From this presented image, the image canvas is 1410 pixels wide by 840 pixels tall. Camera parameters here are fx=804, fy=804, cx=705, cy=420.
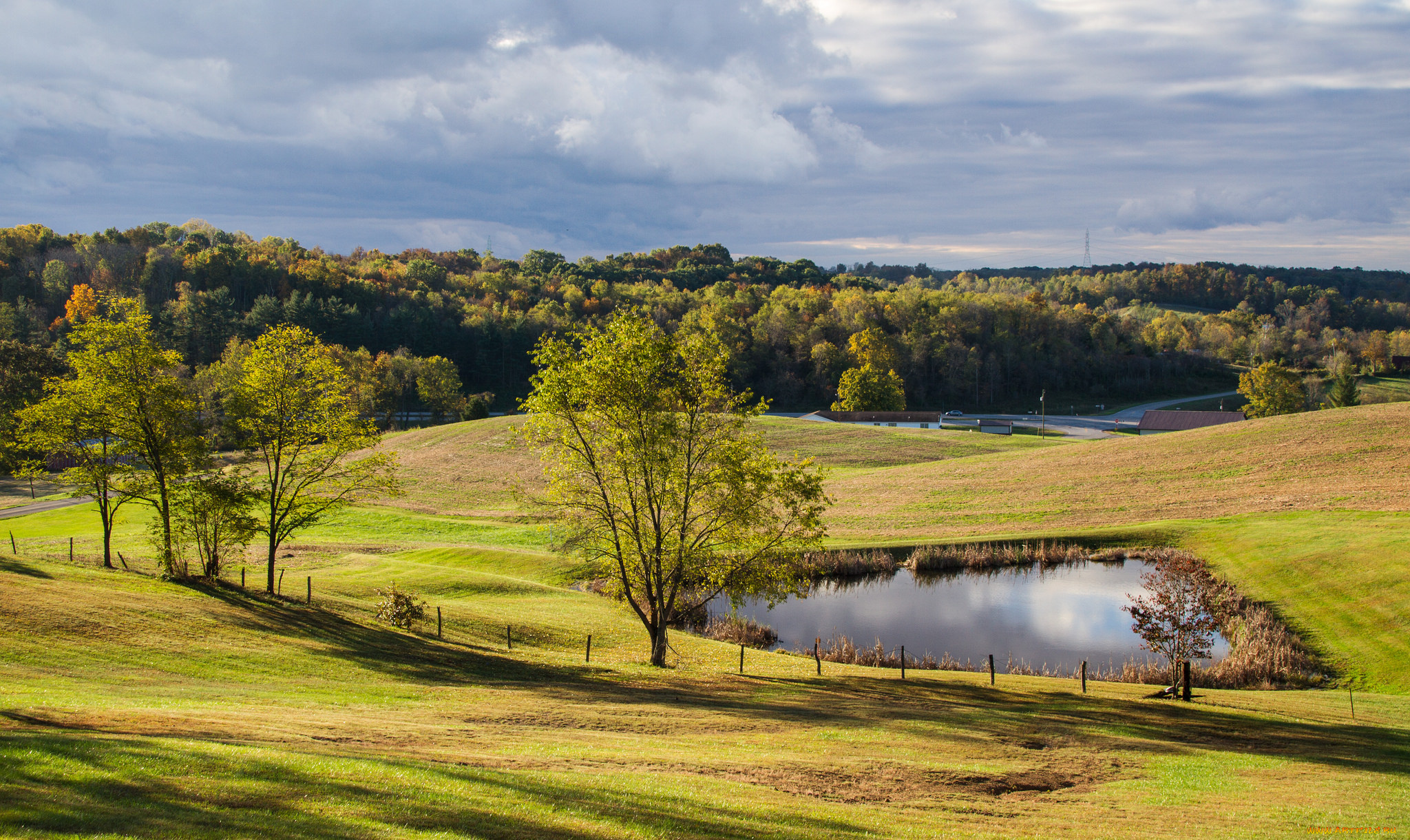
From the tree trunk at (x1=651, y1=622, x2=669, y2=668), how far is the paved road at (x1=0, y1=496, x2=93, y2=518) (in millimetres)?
55991

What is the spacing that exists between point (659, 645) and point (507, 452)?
198ft

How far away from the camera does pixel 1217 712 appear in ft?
68.5

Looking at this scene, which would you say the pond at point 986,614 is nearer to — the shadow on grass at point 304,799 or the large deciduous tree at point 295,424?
the large deciduous tree at point 295,424

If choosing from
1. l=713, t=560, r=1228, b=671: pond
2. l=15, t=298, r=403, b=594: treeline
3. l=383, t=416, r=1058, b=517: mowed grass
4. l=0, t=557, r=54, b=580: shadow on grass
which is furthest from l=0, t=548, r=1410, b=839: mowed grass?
l=383, t=416, r=1058, b=517: mowed grass

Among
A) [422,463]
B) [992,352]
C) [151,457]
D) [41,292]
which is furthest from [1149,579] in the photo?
[41,292]

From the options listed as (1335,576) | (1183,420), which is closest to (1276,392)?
(1183,420)

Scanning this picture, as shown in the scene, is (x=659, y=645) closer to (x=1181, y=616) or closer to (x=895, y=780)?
(x=895, y=780)

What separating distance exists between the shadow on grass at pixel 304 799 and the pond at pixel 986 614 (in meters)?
24.2

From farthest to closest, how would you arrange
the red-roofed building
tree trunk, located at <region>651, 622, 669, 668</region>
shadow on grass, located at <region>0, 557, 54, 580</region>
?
the red-roofed building, tree trunk, located at <region>651, 622, 669, 668</region>, shadow on grass, located at <region>0, 557, 54, 580</region>

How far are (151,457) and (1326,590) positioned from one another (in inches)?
1927

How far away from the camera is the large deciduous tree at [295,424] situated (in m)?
33.3

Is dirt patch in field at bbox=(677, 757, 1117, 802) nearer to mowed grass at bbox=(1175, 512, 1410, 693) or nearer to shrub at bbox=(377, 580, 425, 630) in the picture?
mowed grass at bbox=(1175, 512, 1410, 693)

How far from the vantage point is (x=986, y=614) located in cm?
3784

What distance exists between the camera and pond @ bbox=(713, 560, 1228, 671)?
108 ft
